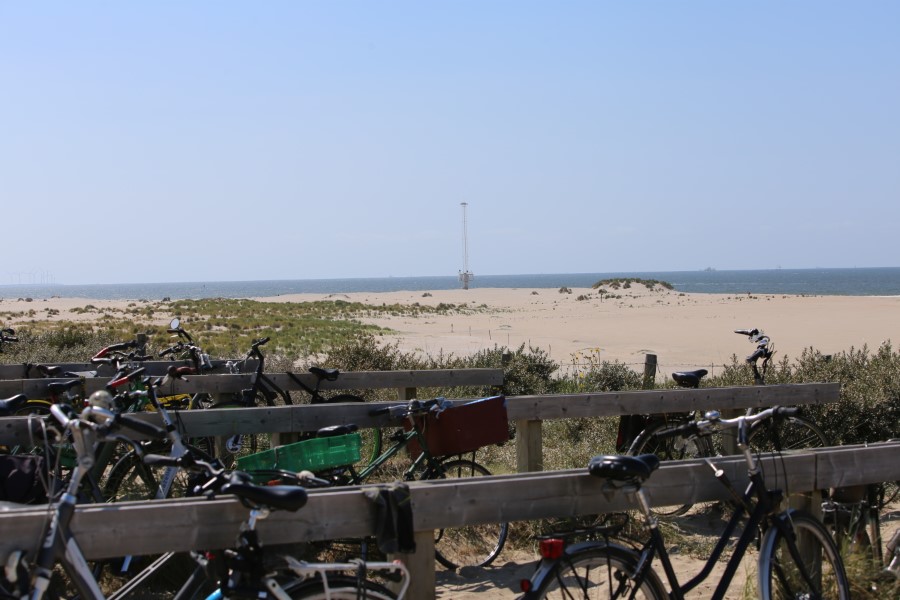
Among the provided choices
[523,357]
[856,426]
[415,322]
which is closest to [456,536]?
[856,426]

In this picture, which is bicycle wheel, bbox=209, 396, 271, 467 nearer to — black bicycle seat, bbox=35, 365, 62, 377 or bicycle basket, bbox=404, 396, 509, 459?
bicycle basket, bbox=404, 396, 509, 459

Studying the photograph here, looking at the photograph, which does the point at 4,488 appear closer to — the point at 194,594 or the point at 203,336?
the point at 194,594

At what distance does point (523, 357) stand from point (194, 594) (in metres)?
9.10

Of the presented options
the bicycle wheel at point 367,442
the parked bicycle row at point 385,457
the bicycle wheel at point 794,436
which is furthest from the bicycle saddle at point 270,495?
the bicycle wheel at point 794,436

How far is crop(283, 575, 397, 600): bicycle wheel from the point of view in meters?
3.00

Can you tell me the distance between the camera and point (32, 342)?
1620cm

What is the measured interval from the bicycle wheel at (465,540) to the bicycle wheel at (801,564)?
194 centimetres

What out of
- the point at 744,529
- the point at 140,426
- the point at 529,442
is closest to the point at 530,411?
the point at 529,442

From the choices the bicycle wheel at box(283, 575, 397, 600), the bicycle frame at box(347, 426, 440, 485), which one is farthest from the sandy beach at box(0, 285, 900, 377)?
the bicycle wheel at box(283, 575, 397, 600)

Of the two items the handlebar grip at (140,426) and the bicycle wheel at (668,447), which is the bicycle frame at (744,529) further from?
the bicycle wheel at (668,447)

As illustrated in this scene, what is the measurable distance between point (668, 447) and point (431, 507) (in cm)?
402

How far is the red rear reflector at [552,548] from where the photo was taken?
3254 mm

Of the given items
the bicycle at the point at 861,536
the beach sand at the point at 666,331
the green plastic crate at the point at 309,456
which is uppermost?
the green plastic crate at the point at 309,456

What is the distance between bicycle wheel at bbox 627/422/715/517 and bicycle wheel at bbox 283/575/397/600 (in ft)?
12.4
